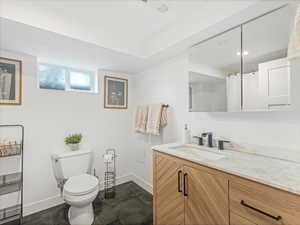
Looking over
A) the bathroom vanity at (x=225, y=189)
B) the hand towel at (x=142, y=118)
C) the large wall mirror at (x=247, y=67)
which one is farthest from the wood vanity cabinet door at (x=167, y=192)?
the hand towel at (x=142, y=118)

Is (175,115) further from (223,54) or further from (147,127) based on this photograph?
(223,54)

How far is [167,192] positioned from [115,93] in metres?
1.85

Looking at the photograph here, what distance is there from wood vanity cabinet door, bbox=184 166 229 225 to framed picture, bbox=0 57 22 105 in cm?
214

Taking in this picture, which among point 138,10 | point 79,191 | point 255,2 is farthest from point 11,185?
point 255,2

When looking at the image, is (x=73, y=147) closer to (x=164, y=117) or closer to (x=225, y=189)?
(x=164, y=117)

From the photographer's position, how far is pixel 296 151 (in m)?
1.12

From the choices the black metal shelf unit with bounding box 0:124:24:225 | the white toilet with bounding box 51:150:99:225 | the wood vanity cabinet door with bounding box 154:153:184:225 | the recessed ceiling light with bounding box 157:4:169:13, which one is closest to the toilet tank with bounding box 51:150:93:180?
the white toilet with bounding box 51:150:99:225

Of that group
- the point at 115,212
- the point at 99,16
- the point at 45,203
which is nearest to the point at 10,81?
the point at 99,16

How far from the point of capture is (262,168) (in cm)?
98

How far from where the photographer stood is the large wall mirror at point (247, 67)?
108cm

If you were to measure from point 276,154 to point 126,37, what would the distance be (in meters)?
1.98

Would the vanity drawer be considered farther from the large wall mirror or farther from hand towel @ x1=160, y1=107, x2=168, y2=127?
hand towel @ x1=160, y1=107, x2=168, y2=127

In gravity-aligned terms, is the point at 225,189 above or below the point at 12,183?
above

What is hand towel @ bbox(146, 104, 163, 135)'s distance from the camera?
2.08 meters
